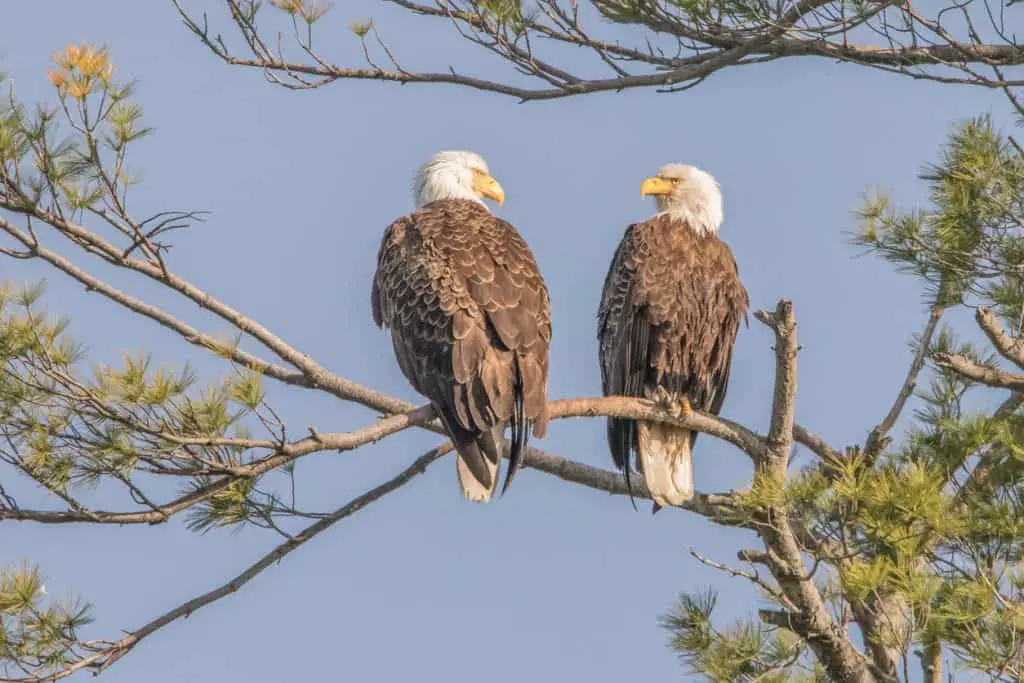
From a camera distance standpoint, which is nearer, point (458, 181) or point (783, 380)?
point (783, 380)

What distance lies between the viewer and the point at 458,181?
6.73 metres

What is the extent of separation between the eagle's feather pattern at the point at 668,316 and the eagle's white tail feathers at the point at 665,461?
1.2 inches

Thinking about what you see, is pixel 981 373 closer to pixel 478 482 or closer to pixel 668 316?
pixel 668 316

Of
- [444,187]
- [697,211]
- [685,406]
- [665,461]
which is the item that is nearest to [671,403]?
[685,406]

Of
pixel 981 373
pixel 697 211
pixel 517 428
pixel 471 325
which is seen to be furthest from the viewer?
pixel 697 211

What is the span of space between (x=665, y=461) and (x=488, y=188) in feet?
4.34

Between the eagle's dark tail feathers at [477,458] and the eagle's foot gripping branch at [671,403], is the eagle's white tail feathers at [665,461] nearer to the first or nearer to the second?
the eagle's foot gripping branch at [671,403]

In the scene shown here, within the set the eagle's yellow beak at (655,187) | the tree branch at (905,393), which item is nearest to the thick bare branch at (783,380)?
the tree branch at (905,393)

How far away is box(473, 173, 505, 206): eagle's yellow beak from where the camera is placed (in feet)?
21.9

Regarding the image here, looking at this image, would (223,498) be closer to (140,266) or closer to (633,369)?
(140,266)

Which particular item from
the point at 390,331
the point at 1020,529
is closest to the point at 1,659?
the point at 390,331

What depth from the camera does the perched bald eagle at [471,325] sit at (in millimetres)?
5512

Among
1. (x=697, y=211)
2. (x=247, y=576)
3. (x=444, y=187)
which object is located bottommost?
(x=247, y=576)

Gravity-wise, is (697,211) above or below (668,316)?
above
